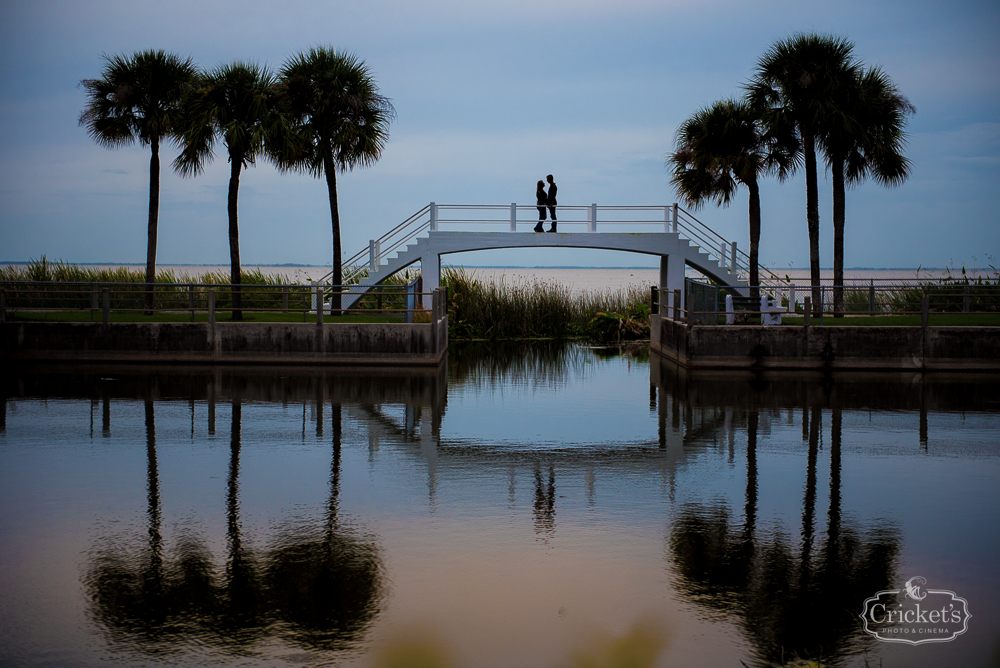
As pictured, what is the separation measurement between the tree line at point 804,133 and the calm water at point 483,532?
717 inches

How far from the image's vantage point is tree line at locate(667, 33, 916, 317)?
1206 inches

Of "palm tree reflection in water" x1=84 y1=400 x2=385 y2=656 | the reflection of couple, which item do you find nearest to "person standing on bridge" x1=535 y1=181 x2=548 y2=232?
the reflection of couple

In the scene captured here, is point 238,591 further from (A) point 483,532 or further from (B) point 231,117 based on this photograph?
(B) point 231,117

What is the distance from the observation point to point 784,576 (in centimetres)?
675

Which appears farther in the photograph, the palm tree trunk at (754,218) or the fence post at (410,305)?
the palm tree trunk at (754,218)

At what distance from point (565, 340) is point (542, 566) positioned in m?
28.2

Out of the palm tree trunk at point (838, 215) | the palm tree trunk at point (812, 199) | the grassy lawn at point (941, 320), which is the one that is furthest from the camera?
the palm tree trunk at point (838, 215)

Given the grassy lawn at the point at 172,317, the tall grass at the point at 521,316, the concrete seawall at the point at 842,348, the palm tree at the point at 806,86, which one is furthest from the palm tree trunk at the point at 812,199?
the grassy lawn at the point at 172,317

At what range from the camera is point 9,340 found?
75.7ft

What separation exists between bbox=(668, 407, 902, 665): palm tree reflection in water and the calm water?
2 cm

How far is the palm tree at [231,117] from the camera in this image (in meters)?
29.0

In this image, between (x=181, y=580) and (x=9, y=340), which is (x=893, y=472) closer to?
(x=181, y=580)

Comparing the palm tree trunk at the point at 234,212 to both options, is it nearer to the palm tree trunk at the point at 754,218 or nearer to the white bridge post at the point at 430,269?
the white bridge post at the point at 430,269

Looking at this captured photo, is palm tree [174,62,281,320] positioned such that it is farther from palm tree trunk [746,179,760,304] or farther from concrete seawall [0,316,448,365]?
palm tree trunk [746,179,760,304]
